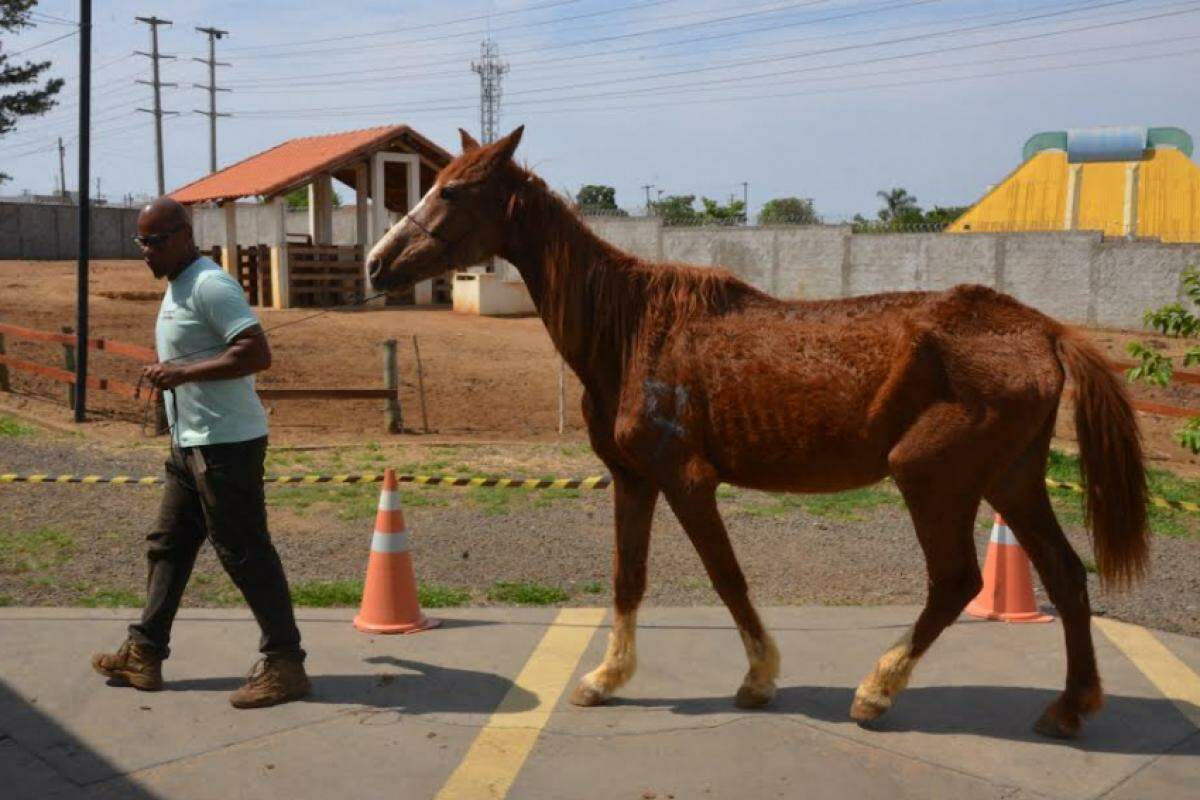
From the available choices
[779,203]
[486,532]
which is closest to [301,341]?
[486,532]

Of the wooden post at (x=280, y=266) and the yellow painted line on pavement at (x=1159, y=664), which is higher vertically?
the wooden post at (x=280, y=266)

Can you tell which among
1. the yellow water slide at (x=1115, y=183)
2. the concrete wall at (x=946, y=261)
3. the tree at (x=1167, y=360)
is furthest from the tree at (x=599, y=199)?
the tree at (x=1167, y=360)

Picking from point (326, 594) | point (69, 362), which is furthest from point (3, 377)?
point (326, 594)

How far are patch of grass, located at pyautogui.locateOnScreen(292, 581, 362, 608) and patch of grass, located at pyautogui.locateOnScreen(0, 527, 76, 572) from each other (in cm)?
172

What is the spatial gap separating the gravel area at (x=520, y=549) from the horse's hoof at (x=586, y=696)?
1501 millimetres

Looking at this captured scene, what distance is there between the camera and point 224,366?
13.8ft

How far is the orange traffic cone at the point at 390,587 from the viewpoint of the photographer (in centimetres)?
525

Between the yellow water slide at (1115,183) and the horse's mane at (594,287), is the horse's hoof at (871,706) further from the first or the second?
the yellow water slide at (1115,183)

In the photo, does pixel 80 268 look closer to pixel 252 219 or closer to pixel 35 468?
pixel 35 468

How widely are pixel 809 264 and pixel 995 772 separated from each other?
2959cm

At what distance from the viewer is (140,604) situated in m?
5.71

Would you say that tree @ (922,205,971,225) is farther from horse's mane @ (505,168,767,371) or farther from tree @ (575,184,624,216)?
horse's mane @ (505,168,767,371)

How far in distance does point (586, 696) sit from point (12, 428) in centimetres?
1050

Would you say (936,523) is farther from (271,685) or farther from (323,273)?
(323,273)
